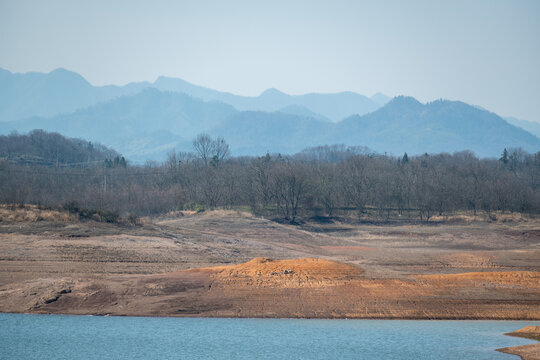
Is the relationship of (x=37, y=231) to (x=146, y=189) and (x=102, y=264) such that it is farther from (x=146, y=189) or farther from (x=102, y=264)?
(x=146, y=189)

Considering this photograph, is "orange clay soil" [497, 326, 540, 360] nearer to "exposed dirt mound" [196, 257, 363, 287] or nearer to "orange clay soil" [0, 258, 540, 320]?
"orange clay soil" [0, 258, 540, 320]

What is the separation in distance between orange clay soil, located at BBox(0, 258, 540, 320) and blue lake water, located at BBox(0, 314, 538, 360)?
1.05 metres

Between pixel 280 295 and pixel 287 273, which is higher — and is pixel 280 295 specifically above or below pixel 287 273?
below

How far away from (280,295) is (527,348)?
496 inches

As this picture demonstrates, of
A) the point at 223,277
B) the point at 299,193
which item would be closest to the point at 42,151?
the point at 299,193

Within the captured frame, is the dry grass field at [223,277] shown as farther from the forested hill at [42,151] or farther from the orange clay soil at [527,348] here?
the forested hill at [42,151]

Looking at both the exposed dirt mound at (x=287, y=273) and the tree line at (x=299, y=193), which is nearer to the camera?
the exposed dirt mound at (x=287, y=273)

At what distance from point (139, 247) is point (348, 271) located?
53.2 feet

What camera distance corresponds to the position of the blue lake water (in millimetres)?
24125

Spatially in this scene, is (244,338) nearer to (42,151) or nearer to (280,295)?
(280,295)

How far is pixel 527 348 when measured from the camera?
24891 millimetres

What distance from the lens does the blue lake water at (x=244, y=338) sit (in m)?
24.1

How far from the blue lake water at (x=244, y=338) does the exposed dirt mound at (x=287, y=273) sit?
4.29 m

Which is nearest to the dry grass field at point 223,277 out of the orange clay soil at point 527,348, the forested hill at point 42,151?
the orange clay soil at point 527,348
